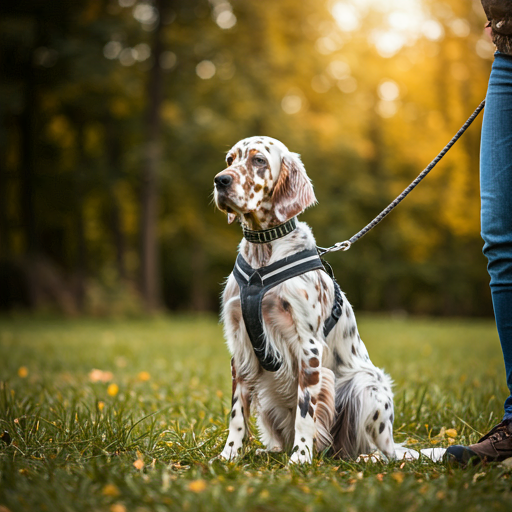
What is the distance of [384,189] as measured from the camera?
2425 centimetres

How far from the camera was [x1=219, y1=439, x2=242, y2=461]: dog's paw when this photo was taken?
9.84 ft

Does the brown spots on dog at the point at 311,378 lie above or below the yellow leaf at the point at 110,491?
above

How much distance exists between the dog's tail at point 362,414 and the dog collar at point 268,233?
89 cm

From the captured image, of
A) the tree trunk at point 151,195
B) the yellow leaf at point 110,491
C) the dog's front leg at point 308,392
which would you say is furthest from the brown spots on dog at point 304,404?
the tree trunk at point 151,195

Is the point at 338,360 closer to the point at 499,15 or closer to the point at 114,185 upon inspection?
the point at 499,15

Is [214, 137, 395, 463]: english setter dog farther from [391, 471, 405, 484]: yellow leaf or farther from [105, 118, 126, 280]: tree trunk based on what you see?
[105, 118, 126, 280]: tree trunk

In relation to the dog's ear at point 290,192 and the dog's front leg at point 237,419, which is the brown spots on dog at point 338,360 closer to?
Answer: the dog's front leg at point 237,419

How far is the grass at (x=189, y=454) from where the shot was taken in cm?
214

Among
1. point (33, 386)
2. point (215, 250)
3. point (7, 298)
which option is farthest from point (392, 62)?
point (33, 386)

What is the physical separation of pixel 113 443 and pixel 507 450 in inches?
80.0

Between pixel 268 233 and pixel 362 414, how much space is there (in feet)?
3.77

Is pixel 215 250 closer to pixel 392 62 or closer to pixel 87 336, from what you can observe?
pixel 392 62

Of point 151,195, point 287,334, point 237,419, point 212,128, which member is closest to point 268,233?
point 287,334

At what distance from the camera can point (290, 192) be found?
10.5ft
